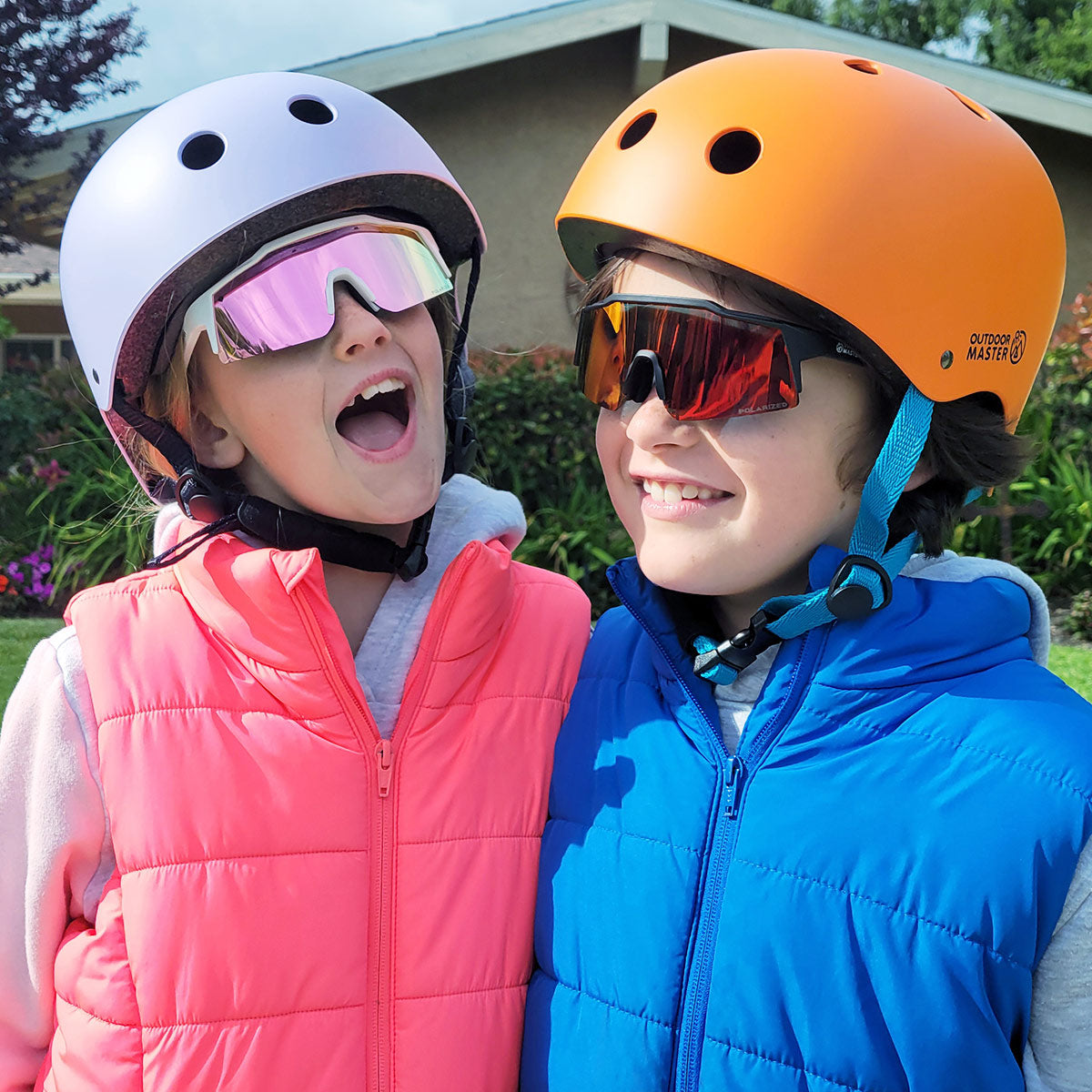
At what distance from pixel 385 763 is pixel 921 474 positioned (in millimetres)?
1148

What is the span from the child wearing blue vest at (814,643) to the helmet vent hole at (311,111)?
0.64 m

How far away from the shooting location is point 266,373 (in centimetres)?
219

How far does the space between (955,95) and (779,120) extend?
1.25ft

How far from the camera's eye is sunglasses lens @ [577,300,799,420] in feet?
6.22

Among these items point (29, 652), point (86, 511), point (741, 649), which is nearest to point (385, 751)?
point (741, 649)

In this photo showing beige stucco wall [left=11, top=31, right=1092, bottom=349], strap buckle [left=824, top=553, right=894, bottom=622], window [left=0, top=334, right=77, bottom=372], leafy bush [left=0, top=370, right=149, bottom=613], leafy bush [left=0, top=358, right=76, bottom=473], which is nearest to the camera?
strap buckle [left=824, top=553, right=894, bottom=622]

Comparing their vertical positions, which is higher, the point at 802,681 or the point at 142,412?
the point at 142,412

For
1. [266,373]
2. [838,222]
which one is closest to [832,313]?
[838,222]

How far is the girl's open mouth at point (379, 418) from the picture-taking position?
7.39 feet

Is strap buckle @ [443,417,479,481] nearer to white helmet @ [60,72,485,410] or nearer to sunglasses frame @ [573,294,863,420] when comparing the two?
white helmet @ [60,72,485,410]

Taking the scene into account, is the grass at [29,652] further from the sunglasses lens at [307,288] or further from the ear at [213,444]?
the sunglasses lens at [307,288]

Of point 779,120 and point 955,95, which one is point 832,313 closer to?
point 779,120

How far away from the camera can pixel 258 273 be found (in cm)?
218

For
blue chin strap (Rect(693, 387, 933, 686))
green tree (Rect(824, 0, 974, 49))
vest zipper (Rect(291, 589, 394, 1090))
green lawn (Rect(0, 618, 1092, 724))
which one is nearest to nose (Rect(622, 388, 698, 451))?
blue chin strap (Rect(693, 387, 933, 686))
